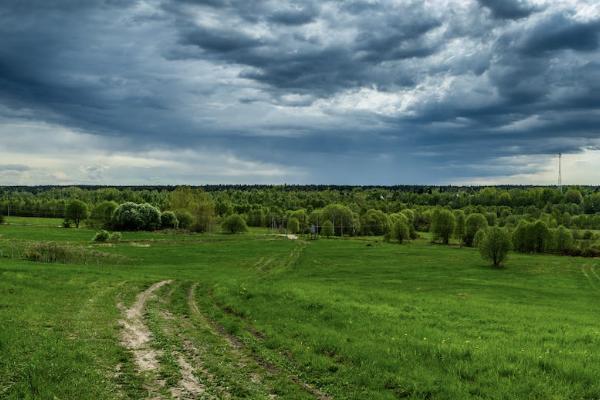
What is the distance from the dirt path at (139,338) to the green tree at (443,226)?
133503mm

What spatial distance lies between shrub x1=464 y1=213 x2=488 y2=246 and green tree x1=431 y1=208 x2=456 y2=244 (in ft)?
14.0

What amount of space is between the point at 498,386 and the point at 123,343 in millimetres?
13236

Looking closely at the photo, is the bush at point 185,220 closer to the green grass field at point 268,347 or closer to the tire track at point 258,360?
the green grass field at point 268,347

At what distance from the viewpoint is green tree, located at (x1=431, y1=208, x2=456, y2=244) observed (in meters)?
151

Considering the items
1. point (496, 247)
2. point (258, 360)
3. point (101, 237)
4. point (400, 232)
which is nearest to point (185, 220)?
point (101, 237)

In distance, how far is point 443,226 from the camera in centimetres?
15050

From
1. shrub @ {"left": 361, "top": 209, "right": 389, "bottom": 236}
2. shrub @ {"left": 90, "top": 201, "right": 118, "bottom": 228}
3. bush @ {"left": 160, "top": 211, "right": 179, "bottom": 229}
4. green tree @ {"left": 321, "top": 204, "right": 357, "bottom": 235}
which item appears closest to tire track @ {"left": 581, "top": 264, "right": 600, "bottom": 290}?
shrub @ {"left": 361, "top": 209, "right": 389, "bottom": 236}

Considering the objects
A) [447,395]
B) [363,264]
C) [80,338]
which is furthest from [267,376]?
[363,264]

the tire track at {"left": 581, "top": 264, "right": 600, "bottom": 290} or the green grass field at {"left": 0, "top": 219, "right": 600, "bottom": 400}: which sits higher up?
the green grass field at {"left": 0, "top": 219, "right": 600, "bottom": 400}

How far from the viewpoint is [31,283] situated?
109ft

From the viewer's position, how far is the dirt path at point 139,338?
15.9m

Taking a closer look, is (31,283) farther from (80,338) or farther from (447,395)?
(447,395)

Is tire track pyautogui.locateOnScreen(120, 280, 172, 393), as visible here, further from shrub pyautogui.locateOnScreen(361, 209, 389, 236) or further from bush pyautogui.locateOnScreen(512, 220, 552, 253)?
shrub pyautogui.locateOnScreen(361, 209, 389, 236)

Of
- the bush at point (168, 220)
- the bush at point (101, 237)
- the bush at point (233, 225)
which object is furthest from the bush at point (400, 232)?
the bush at point (101, 237)
